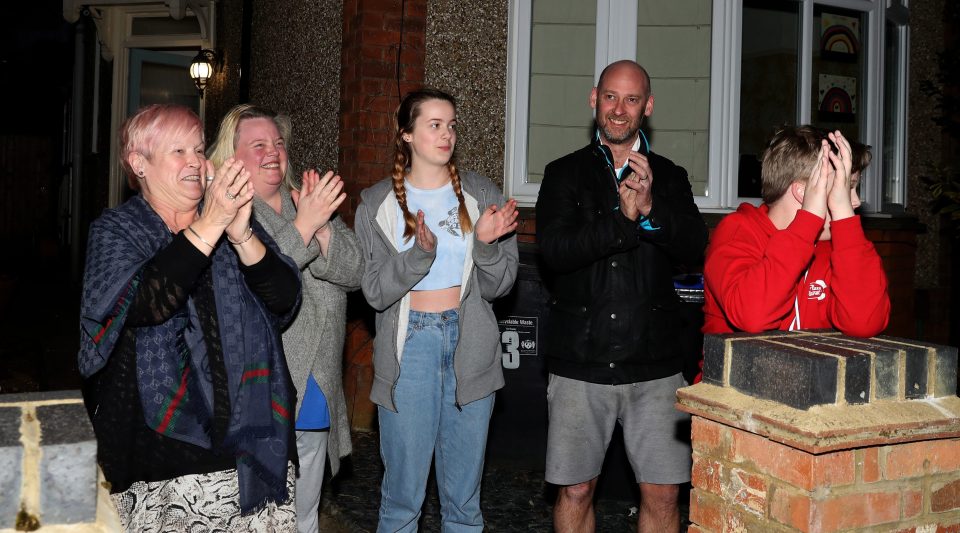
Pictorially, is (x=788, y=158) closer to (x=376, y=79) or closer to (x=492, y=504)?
(x=492, y=504)

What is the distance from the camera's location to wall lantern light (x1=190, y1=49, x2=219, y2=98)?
1191 centimetres

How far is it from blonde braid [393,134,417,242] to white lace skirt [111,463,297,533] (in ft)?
4.21

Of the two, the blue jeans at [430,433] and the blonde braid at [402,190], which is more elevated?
the blonde braid at [402,190]

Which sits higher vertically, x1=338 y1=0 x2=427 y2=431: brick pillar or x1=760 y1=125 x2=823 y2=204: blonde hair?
x1=338 y1=0 x2=427 y2=431: brick pillar

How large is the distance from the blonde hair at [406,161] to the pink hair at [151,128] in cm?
105

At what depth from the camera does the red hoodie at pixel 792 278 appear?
103 inches

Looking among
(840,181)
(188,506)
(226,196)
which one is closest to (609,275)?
(840,181)

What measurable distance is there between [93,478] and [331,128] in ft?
17.8

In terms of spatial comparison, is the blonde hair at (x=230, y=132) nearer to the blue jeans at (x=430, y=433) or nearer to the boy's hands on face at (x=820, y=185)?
the blue jeans at (x=430, y=433)

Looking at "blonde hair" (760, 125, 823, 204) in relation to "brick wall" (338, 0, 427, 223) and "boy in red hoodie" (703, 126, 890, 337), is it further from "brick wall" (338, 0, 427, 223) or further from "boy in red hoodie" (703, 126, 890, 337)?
"brick wall" (338, 0, 427, 223)

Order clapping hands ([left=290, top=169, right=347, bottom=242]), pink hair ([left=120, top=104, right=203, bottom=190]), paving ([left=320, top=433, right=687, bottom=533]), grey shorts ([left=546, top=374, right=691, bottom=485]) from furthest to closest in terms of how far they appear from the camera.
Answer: paving ([left=320, top=433, right=687, bottom=533]), grey shorts ([left=546, top=374, right=691, bottom=485]), clapping hands ([left=290, top=169, right=347, bottom=242]), pink hair ([left=120, top=104, right=203, bottom=190])

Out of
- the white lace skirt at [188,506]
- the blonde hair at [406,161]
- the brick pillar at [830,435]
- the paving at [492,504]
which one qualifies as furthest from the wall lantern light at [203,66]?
the brick pillar at [830,435]

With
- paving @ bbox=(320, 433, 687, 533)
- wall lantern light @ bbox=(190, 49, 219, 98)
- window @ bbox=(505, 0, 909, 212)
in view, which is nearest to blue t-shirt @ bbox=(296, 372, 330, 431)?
paving @ bbox=(320, 433, 687, 533)

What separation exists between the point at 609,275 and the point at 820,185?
1292 millimetres
